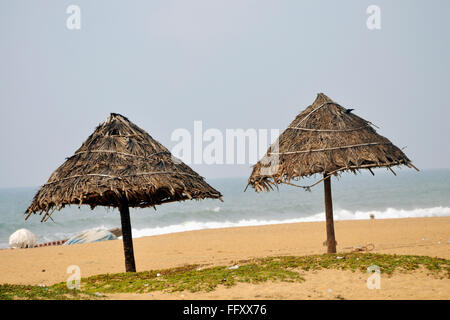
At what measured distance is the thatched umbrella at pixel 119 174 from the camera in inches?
355

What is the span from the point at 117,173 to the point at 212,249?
9.65 m

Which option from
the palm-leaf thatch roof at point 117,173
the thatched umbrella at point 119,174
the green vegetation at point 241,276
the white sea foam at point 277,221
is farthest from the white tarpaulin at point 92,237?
the green vegetation at point 241,276

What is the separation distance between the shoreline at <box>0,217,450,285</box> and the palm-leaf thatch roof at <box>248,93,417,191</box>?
3.08 meters

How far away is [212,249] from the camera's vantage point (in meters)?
18.0

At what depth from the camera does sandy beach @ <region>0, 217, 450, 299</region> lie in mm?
6887

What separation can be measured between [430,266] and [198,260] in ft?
27.9

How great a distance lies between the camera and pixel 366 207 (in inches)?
1941

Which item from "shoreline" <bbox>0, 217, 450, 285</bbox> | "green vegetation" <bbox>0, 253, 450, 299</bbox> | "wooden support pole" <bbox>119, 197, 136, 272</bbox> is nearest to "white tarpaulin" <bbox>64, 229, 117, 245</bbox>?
"shoreline" <bbox>0, 217, 450, 285</bbox>

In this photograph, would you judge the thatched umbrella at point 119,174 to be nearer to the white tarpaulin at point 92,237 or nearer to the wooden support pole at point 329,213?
the wooden support pole at point 329,213

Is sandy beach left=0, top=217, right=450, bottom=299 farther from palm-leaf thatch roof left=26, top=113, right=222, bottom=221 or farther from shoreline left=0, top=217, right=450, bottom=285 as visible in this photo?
palm-leaf thatch roof left=26, top=113, right=222, bottom=221

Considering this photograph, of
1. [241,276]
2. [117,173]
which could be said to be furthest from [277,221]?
[241,276]

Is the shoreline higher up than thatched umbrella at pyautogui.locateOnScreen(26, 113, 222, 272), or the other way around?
thatched umbrella at pyautogui.locateOnScreen(26, 113, 222, 272)
